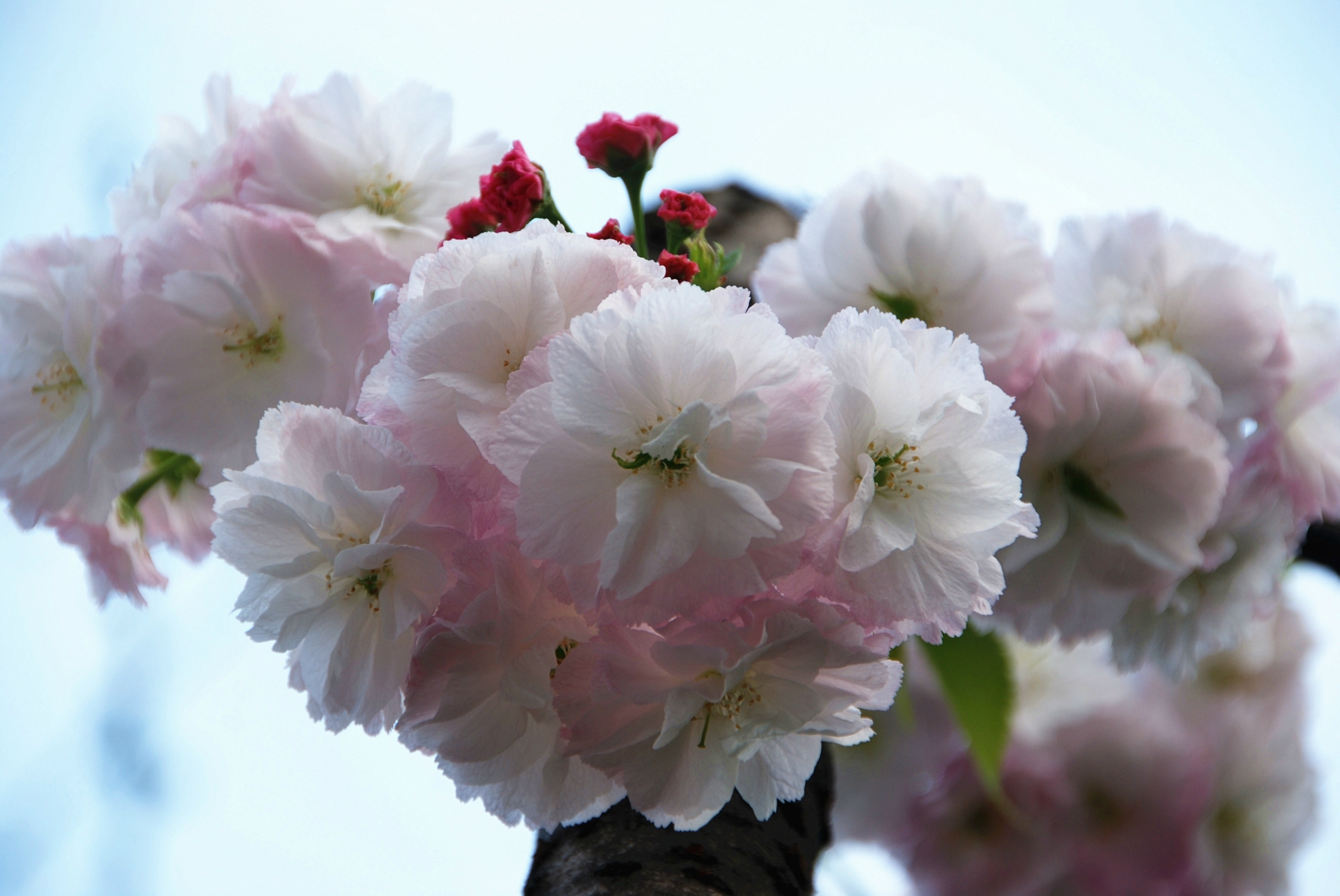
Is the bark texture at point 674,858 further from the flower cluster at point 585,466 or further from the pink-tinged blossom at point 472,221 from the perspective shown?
the pink-tinged blossom at point 472,221

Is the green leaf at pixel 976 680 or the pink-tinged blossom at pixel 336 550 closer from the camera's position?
the pink-tinged blossom at pixel 336 550

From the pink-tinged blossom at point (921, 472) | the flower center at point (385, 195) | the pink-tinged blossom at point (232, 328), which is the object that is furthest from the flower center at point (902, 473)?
the flower center at point (385, 195)

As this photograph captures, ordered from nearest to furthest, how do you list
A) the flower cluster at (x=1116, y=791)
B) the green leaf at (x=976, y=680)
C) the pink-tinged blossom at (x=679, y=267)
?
the pink-tinged blossom at (x=679, y=267) → the green leaf at (x=976, y=680) → the flower cluster at (x=1116, y=791)

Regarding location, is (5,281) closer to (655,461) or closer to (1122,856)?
(655,461)

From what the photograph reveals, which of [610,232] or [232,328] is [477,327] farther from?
[232,328]

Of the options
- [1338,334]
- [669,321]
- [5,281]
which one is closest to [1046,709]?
[1338,334]

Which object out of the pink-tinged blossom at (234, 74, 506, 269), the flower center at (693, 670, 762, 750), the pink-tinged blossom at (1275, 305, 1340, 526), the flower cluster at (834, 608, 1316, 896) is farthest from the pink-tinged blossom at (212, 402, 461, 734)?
the flower cluster at (834, 608, 1316, 896)

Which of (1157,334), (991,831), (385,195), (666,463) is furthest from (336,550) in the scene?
(991,831)

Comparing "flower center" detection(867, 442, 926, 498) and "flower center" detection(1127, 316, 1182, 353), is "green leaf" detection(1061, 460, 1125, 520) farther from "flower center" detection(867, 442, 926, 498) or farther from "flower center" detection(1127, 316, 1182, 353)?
"flower center" detection(867, 442, 926, 498)
